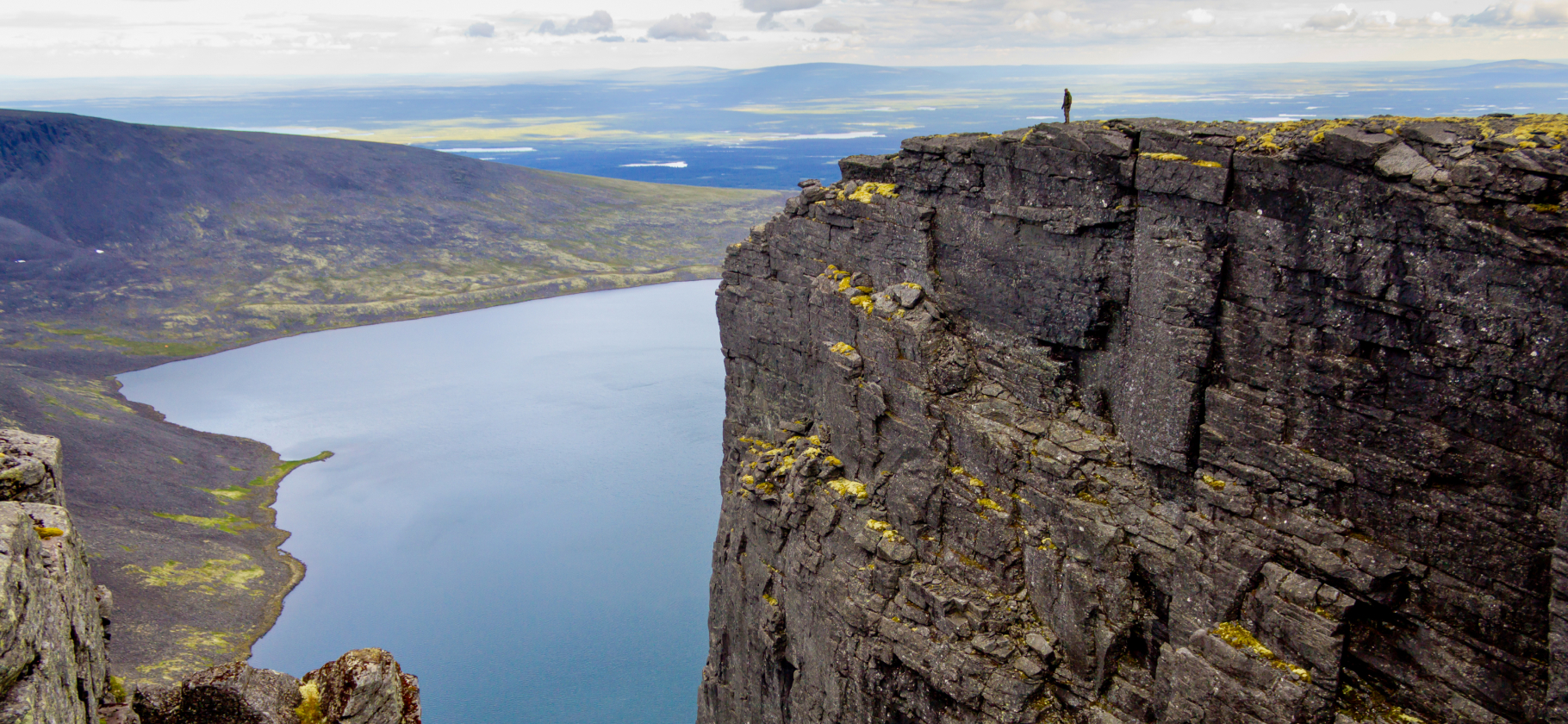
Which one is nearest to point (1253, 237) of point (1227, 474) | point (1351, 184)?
point (1351, 184)

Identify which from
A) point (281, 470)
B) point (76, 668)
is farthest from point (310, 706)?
point (281, 470)

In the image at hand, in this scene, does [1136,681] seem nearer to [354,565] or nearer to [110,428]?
[354,565]

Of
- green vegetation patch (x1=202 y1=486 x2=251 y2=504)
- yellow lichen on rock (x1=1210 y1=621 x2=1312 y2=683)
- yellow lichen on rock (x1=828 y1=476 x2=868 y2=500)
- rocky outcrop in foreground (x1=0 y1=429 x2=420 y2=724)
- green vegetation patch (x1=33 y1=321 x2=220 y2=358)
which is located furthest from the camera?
green vegetation patch (x1=33 y1=321 x2=220 y2=358)

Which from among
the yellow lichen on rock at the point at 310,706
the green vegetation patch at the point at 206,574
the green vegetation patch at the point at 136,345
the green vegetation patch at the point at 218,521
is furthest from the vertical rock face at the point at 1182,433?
the green vegetation patch at the point at 136,345

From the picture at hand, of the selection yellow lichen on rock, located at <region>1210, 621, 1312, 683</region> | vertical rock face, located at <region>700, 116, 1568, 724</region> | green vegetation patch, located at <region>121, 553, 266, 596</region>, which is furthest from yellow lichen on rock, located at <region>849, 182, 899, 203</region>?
green vegetation patch, located at <region>121, 553, 266, 596</region>

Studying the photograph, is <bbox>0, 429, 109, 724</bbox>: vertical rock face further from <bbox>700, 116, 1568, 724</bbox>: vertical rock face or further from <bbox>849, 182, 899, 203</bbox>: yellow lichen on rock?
<bbox>849, 182, 899, 203</bbox>: yellow lichen on rock

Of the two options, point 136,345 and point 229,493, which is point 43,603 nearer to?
point 229,493

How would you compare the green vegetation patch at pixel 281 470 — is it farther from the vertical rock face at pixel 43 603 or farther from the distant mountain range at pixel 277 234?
the vertical rock face at pixel 43 603
